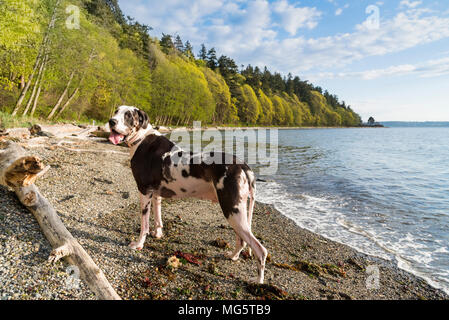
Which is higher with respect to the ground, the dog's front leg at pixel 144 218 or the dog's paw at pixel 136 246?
the dog's front leg at pixel 144 218

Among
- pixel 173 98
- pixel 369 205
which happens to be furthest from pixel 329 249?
pixel 173 98

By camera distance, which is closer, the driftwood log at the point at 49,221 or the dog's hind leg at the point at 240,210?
the driftwood log at the point at 49,221

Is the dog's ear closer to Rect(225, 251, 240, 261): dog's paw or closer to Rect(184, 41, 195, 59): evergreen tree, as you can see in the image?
Rect(225, 251, 240, 261): dog's paw

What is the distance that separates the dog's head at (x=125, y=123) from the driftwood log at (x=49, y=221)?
1527 mm

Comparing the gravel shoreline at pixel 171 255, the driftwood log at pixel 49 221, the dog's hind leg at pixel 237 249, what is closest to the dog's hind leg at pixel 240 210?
the gravel shoreline at pixel 171 255

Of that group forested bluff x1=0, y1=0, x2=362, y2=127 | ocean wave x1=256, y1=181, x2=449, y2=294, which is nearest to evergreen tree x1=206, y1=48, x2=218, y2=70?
forested bluff x1=0, y1=0, x2=362, y2=127

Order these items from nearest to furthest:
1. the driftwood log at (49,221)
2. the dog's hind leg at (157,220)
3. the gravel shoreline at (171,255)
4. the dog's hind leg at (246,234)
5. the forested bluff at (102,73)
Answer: the driftwood log at (49,221)
the gravel shoreline at (171,255)
the dog's hind leg at (246,234)
the dog's hind leg at (157,220)
the forested bluff at (102,73)

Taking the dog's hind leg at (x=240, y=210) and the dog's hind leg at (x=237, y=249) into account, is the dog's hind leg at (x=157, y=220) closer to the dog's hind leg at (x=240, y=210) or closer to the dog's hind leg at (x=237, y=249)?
the dog's hind leg at (x=237, y=249)

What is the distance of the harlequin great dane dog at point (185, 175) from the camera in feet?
11.8

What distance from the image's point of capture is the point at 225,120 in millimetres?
84500

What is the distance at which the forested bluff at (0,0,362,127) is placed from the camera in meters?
18.4

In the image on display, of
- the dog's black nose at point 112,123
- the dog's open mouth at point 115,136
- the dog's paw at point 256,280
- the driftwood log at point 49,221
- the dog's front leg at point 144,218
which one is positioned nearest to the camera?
the driftwood log at point 49,221
